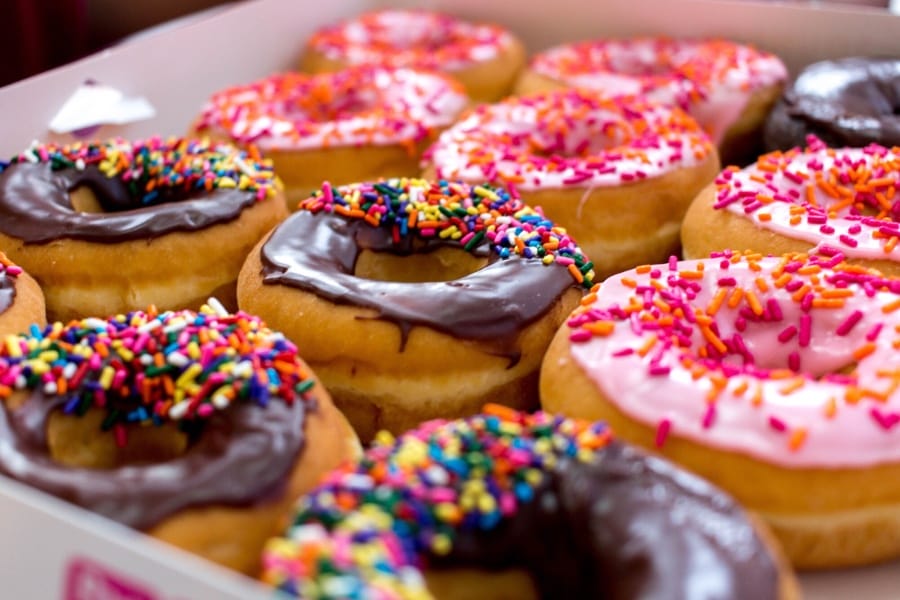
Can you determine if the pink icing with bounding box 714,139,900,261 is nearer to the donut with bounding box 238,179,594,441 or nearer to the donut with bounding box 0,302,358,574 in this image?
the donut with bounding box 238,179,594,441

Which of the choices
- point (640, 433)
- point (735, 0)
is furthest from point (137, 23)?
point (640, 433)

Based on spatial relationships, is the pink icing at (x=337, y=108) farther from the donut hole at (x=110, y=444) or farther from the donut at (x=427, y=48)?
the donut hole at (x=110, y=444)

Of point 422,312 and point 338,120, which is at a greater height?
point 422,312

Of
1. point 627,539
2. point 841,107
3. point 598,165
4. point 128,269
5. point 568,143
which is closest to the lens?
point 627,539

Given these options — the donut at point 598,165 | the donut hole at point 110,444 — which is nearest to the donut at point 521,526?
the donut hole at point 110,444

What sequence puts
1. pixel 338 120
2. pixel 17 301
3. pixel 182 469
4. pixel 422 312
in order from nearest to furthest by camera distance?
pixel 182 469, pixel 422 312, pixel 17 301, pixel 338 120

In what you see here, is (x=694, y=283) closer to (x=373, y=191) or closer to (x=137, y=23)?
(x=373, y=191)

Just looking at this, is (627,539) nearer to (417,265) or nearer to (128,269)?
(417,265)

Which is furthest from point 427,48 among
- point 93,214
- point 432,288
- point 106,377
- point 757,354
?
point 106,377
